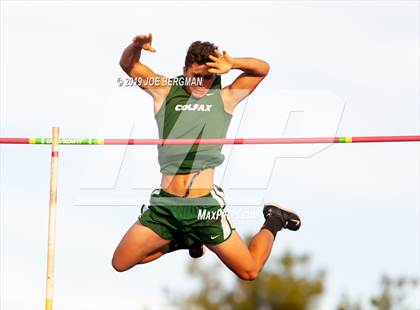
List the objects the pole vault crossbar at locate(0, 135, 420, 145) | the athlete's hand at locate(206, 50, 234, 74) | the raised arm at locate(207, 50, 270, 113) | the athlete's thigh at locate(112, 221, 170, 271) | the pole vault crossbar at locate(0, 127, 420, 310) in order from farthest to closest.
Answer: the pole vault crossbar at locate(0, 135, 420, 145) → the pole vault crossbar at locate(0, 127, 420, 310) → the athlete's thigh at locate(112, 221, 170, 271) → the raised arm at locate(207, 50, 270, 113) → the athlete's hand at locate(206, 50, 234, 74)

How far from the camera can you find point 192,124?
11000 mm

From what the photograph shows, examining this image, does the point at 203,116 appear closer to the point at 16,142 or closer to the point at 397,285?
the point at 16,142

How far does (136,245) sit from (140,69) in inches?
59.5

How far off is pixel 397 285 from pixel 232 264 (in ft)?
75.3

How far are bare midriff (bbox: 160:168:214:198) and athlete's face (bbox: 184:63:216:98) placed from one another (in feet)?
2.20

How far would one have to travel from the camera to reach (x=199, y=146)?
35.8 ft

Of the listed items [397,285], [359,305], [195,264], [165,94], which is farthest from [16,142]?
[359,305]

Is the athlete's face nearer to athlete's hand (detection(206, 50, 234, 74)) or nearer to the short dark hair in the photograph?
the short dark hair

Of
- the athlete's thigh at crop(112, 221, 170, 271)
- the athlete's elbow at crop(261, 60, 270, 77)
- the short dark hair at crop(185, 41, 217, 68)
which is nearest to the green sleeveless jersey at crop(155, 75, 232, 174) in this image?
the short dark hair at crop(185, 41, 217, 68)

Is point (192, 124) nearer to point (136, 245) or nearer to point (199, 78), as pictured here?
point (199, 78)

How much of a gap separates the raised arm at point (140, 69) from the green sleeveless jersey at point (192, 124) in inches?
4.5

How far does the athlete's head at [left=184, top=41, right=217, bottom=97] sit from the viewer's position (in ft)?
35.0

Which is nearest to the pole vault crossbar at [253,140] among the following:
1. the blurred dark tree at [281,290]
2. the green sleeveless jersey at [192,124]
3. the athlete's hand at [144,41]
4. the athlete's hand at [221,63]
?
the green sleeveless jersey at [192,124]

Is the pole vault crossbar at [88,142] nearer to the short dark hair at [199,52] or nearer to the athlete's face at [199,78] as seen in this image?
the athlete's face at [199,78]
